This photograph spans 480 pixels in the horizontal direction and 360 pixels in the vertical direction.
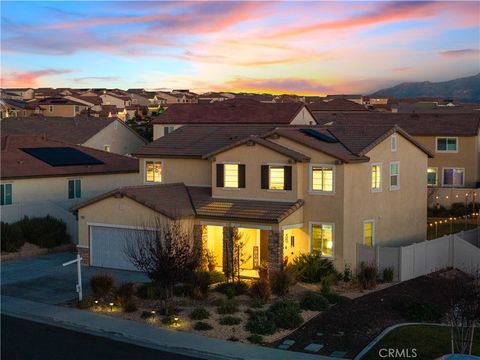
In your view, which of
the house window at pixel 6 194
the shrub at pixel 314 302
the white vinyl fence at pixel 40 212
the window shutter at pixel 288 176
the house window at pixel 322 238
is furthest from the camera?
the house window at pixel 6 194

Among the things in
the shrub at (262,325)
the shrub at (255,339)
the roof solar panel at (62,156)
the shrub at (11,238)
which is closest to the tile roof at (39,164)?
the roof solar panel at (62,156)

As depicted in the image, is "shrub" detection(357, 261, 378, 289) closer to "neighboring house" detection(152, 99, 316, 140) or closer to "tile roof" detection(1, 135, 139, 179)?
"tile roof" detection(1, 135, 139, 179)

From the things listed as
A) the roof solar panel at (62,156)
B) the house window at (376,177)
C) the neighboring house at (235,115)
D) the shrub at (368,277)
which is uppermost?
the neighboring house at (235,115)

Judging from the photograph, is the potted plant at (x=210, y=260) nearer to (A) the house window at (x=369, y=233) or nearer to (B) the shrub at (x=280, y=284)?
(B) the shrub at (x=280, y=284)

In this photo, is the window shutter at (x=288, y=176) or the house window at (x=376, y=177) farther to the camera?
the house window at (x=376, y=177)

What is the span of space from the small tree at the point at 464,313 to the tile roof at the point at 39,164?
26519 mm

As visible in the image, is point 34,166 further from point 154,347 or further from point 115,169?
point 154,347

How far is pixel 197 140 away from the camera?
35719 mm

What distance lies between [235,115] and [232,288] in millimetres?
37899

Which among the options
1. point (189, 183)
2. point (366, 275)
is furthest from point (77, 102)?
point (366, 275)

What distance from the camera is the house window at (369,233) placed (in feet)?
99.5

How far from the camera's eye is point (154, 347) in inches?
769

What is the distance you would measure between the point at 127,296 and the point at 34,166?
62.2 feet

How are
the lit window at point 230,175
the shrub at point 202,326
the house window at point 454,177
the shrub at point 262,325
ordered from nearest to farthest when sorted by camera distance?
the shrub at point 262,325
the shrub at point 202,326
the lit window at point 230,175
the house window at point 454,177
